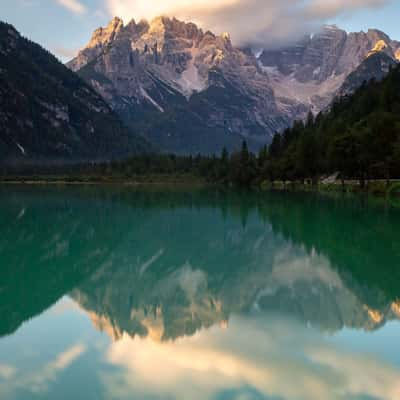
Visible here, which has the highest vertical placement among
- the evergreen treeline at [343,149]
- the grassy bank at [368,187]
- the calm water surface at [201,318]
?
the evergreen treeline at [343,149]

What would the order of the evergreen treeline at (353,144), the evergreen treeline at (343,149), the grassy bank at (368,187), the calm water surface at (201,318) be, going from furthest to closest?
1. the evergreen treeline at (343,149)
2. the evergreen treeline at (353,144)
3. the grassy bank at (368,187)
4. the calm water surface at (201,318)

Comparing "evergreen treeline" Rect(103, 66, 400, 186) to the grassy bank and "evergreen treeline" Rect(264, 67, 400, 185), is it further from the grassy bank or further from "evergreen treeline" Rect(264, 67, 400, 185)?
the grassy bank

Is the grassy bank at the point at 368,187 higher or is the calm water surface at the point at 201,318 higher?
the grassy bank at the point at 368,187

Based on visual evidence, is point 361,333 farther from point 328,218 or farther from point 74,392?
point 328,218

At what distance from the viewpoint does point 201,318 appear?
45.9 feet

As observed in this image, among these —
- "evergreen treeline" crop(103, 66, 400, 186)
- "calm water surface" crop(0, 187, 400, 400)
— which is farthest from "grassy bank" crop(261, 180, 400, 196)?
"calm water surface" crop(0, 187, 400, 400)

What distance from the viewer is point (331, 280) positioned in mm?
18422

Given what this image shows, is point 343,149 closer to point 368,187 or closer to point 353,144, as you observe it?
point 353,144

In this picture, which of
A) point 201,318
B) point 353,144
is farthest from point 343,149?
point 201,318

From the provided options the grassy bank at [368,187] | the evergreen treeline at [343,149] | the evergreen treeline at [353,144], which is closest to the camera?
the grassy bank at [368,187]

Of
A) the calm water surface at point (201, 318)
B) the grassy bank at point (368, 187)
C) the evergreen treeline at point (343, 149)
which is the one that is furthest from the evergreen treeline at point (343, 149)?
the calm water surface at point (201, 318)

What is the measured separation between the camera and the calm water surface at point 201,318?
31.4 feet

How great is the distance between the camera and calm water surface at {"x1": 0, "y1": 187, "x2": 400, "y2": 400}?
31.4 ft

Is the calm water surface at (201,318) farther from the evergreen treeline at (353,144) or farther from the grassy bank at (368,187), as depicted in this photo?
the evergreen treeline at (353,144)
